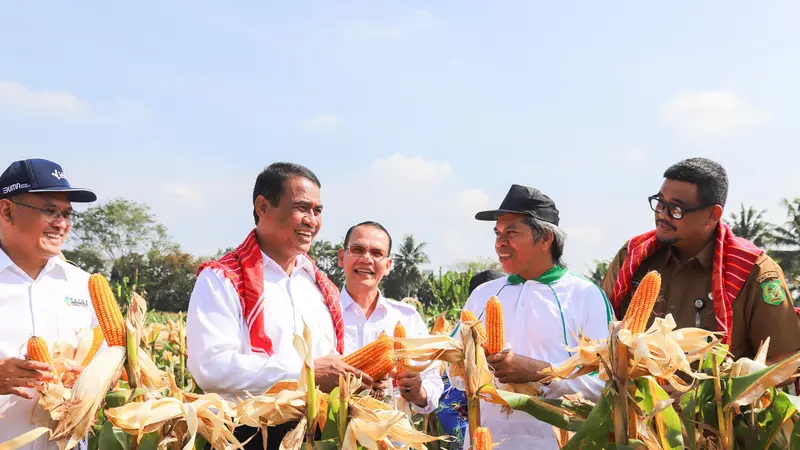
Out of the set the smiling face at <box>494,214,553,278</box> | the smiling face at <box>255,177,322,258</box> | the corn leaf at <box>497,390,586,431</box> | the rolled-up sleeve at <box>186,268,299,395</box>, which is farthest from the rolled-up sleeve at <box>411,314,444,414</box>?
the corn leaf at <box>497,390,586,431</box>

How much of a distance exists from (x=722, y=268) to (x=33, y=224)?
152 inches

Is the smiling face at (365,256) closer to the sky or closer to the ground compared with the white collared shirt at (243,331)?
closer to the sky

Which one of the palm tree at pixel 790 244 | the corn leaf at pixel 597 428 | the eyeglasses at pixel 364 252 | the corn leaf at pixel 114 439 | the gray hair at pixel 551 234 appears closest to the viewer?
the corn leaf at pixel 597 428

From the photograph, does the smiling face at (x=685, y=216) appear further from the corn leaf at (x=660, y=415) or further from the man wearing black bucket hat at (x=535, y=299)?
the corn leaf at (x=660, y=415)

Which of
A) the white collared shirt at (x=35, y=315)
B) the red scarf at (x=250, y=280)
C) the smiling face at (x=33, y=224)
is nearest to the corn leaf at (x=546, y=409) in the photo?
the red scarf at (x=250, y=280)

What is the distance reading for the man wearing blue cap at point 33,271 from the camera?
11.4 feet

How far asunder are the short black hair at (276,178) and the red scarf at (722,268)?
6.71 feet

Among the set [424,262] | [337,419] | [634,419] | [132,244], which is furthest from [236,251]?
[132,244]

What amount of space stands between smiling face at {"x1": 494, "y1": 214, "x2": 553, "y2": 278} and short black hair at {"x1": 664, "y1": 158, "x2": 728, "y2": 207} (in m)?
0.97

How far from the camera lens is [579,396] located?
9.41 ft

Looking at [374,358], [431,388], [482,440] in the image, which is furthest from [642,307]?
[431,388]

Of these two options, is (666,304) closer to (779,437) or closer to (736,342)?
(736,342)

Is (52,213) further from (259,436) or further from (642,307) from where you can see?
(642,307)

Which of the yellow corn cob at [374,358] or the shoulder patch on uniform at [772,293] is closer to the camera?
the yellow corn cob at [374,358]
